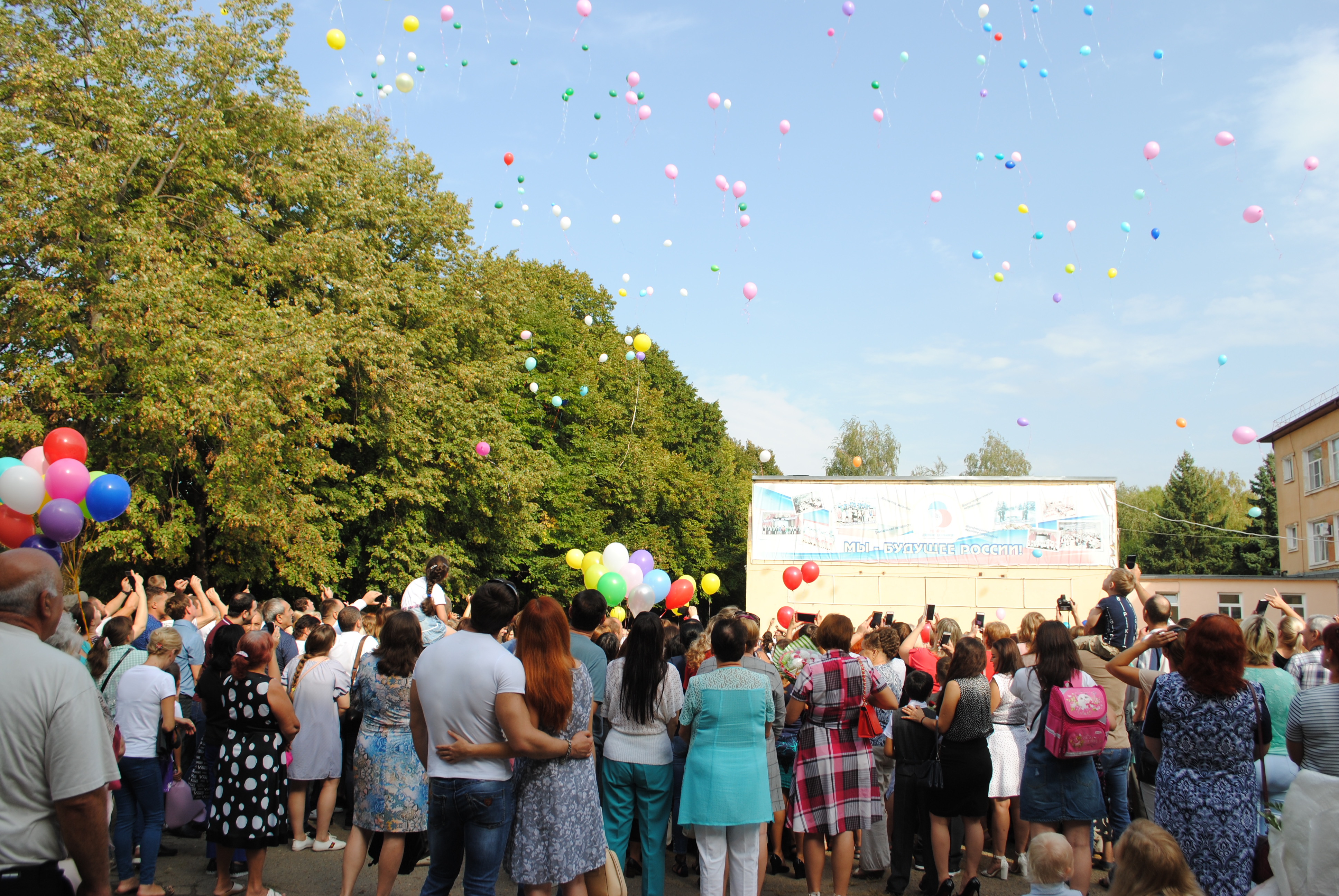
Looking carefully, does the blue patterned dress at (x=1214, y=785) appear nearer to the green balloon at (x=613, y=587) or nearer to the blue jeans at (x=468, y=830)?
the blue jeans at (x=468, y=830)

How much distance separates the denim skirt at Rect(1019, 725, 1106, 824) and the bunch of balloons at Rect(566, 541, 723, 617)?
3709 mm

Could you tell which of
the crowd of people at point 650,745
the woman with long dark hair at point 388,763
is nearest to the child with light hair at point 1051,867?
the crowd of people at point 650,745

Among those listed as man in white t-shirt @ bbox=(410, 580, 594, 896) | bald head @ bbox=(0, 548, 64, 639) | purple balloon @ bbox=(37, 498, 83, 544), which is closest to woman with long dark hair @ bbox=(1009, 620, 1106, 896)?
man in white t-shirt @ bbox=(410, 580, 594, 896)

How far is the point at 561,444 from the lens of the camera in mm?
30797

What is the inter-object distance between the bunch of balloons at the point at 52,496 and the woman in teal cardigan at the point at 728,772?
4.86m

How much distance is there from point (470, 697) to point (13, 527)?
4926 millimetres

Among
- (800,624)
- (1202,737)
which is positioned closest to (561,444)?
(800,624)

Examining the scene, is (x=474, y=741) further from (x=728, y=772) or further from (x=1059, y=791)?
(x=1059, y=791)

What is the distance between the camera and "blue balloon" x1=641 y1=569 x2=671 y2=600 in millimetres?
9570

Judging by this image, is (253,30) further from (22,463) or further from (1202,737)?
(1202,737)

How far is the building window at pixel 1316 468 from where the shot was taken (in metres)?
30.2

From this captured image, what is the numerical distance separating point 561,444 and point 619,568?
21.3 meters

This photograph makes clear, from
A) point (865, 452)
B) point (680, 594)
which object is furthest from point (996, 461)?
point (680, 594)

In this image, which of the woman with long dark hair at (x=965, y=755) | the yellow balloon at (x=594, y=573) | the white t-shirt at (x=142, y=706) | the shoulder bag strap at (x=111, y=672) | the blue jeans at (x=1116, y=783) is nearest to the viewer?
the white t-shirt at (x=142, y=706)
